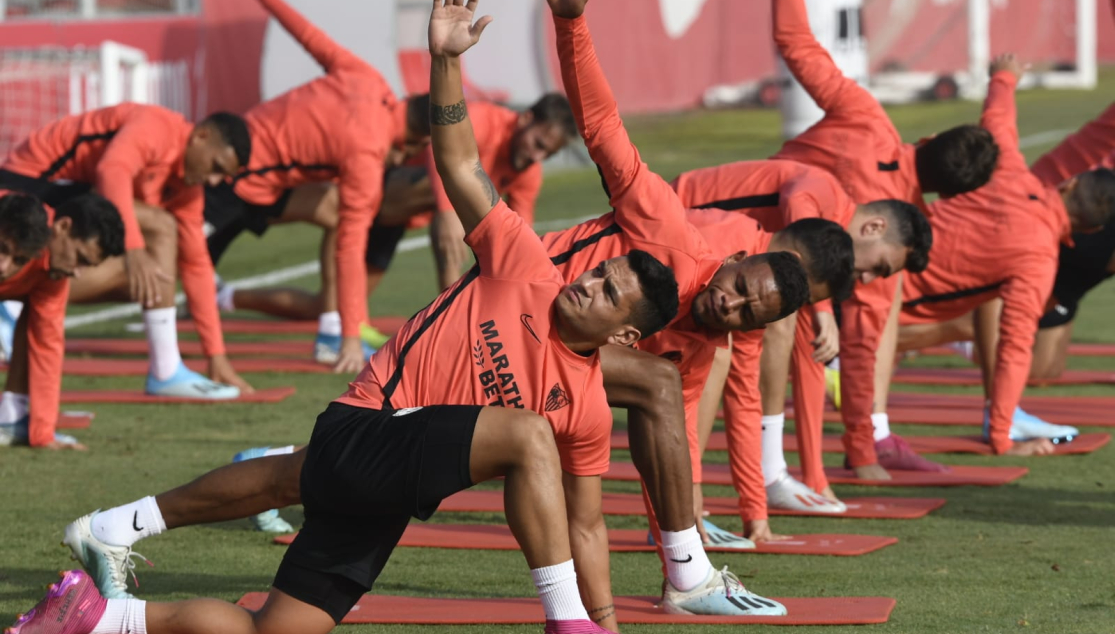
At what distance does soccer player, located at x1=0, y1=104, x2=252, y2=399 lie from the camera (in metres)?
7.36

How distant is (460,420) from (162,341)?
4492 millimetres

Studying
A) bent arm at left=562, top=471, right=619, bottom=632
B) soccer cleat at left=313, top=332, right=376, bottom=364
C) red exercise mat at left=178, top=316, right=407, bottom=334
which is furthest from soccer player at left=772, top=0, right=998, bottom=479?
red exercise mat at left=178, top=316, right=407, bottom=334

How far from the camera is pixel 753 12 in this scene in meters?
31.2

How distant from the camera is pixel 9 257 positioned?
6.05 m

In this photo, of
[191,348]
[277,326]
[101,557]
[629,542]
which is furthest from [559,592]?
[277,326]

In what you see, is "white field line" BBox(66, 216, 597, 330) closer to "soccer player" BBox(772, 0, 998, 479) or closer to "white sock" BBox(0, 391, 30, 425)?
"white sock" BBox(0, 391, 30, 425)

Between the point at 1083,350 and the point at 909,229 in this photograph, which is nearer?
the point at 909,229

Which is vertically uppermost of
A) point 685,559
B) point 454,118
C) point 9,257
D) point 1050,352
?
point 454,118

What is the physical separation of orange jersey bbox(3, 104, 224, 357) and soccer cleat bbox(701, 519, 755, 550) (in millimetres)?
3264

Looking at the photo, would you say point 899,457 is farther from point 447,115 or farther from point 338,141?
point 338,141

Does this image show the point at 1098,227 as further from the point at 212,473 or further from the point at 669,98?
the point at 669,98

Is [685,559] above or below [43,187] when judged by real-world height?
below

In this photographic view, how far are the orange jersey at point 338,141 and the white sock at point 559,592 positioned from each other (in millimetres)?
4871

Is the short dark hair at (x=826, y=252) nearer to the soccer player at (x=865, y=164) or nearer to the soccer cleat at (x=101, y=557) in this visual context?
the soccer player at (x=865, y=164)
